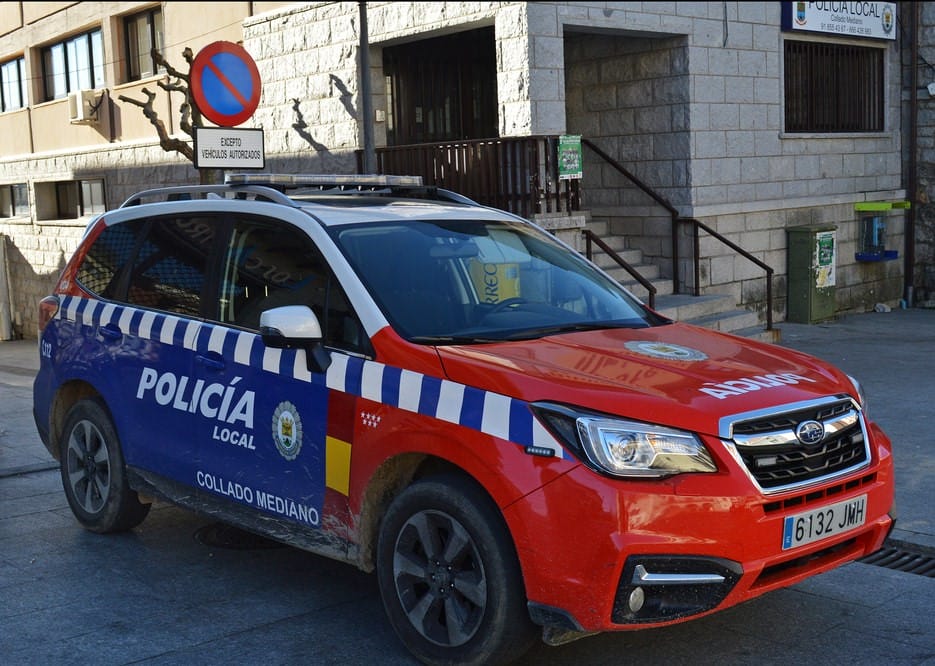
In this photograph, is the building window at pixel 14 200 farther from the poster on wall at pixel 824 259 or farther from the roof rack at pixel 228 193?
the roof rack at pixel 228 193

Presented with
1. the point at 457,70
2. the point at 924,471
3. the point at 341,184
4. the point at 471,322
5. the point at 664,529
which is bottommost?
the point at 924,471

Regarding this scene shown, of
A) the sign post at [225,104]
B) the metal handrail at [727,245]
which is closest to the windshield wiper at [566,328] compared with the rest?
the sign post at [225,104]

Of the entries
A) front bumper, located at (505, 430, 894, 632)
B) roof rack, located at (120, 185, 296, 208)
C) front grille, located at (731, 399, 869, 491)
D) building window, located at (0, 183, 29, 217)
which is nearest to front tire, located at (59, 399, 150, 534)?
roof rack, located at (120, 185, 296, 208)

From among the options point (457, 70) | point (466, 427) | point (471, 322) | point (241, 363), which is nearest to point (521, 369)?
point (466, 427)

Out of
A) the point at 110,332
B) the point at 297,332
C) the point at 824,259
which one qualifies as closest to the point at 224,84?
the point at 110,332

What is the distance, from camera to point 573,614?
3836 mm

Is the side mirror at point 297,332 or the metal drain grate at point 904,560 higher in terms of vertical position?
the side mirror at point 297,332

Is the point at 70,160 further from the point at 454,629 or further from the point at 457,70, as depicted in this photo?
the point at 454,629

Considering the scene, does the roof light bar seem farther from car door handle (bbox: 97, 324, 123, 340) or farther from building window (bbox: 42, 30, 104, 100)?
building window (bbox: 42, 30, 104, 100)

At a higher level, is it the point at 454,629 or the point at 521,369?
the point at 521,369

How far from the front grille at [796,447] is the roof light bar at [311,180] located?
8.97ft

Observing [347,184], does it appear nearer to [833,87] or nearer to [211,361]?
[211,361]

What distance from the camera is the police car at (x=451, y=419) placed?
12.7ft

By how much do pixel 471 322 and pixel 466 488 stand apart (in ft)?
2.79
